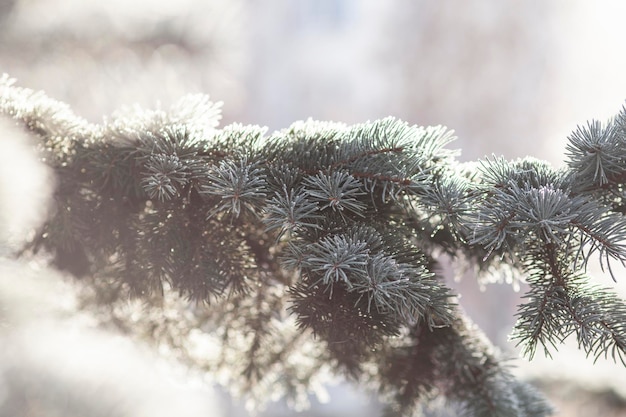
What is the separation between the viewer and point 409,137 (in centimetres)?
38

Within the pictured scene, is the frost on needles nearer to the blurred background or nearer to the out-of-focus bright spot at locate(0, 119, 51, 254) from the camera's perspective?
the out-of-focus bright spot at locate(0, 119, 51, 254)

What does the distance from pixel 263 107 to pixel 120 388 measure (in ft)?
11.1

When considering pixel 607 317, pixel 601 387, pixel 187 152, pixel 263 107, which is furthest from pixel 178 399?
pixel 263 107

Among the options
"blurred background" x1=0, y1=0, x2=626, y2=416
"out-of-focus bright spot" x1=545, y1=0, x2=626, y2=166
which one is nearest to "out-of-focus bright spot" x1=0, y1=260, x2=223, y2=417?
"blurred background" x1=0, y1=0, x2=626, y2=416

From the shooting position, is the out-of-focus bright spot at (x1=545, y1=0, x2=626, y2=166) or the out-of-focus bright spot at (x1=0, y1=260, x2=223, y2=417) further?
the out-of-focus bright spot at (x1=545, y1=0, x2=626, y2=166)

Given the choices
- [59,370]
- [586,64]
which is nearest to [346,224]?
[59,370]

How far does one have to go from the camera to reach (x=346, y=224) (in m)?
0.36

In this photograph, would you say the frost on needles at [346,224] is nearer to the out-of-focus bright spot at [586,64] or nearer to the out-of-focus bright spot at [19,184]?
the out-of-focus bright spot at [19,184]

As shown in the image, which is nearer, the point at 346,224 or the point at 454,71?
the point at 346,224

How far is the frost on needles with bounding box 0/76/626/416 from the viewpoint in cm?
33

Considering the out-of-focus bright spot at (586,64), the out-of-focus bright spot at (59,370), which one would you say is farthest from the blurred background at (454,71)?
the out-of-focus bright spot at (59,370)

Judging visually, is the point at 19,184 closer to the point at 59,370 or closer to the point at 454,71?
the point at 59,370

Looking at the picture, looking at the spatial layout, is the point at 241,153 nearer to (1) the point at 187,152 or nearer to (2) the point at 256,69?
(1) the point at 187,152

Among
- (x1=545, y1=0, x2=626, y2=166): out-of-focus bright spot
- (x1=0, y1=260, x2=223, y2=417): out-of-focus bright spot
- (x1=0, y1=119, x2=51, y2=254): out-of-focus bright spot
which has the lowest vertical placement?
(x1=0, y1=260, x2=223, y2=417): out-of-focus bright spot
